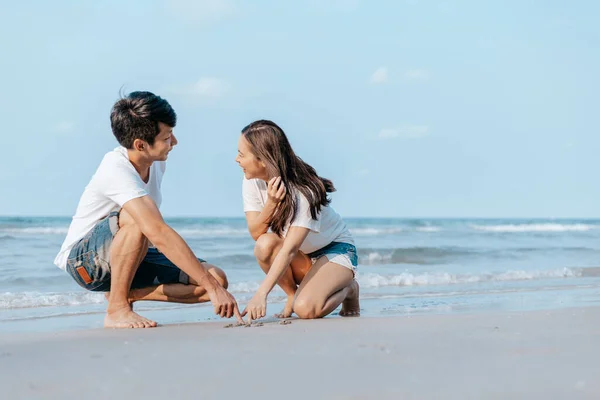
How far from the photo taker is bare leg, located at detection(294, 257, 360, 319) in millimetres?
4402

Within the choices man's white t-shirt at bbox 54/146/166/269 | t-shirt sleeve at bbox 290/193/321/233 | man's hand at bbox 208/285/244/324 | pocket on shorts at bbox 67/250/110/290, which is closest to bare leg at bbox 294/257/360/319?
t-shirt sleeve at bbox 290/193/321/233

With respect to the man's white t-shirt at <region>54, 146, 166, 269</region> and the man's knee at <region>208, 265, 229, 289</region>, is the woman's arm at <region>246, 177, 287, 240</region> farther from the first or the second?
the man's white t-shirt at <region>54, 146, 166, 269</region>

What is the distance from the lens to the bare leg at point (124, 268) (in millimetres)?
3873

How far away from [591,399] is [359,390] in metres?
0.70

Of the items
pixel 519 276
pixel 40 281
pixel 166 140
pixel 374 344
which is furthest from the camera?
pixel 519 276

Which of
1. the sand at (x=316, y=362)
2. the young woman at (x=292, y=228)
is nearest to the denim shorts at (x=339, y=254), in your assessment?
the young woman at (x=292, y=228)

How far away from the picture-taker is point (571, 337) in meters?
3.29

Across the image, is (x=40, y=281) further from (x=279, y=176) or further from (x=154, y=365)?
(x=154, y=365)

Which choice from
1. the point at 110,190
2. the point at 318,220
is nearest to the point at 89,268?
the point at 110,190

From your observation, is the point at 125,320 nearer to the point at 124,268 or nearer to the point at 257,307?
the point at 124,268

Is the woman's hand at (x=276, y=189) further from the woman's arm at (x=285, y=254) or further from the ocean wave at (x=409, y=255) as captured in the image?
the ocean wave at (x=409, y=255)

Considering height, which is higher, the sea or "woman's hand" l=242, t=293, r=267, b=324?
"woman's hand" l=242, t=293, r=267, b=324

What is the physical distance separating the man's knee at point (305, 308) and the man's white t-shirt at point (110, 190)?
1052 mm

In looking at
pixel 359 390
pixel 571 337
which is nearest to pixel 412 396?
pixel 359 390
